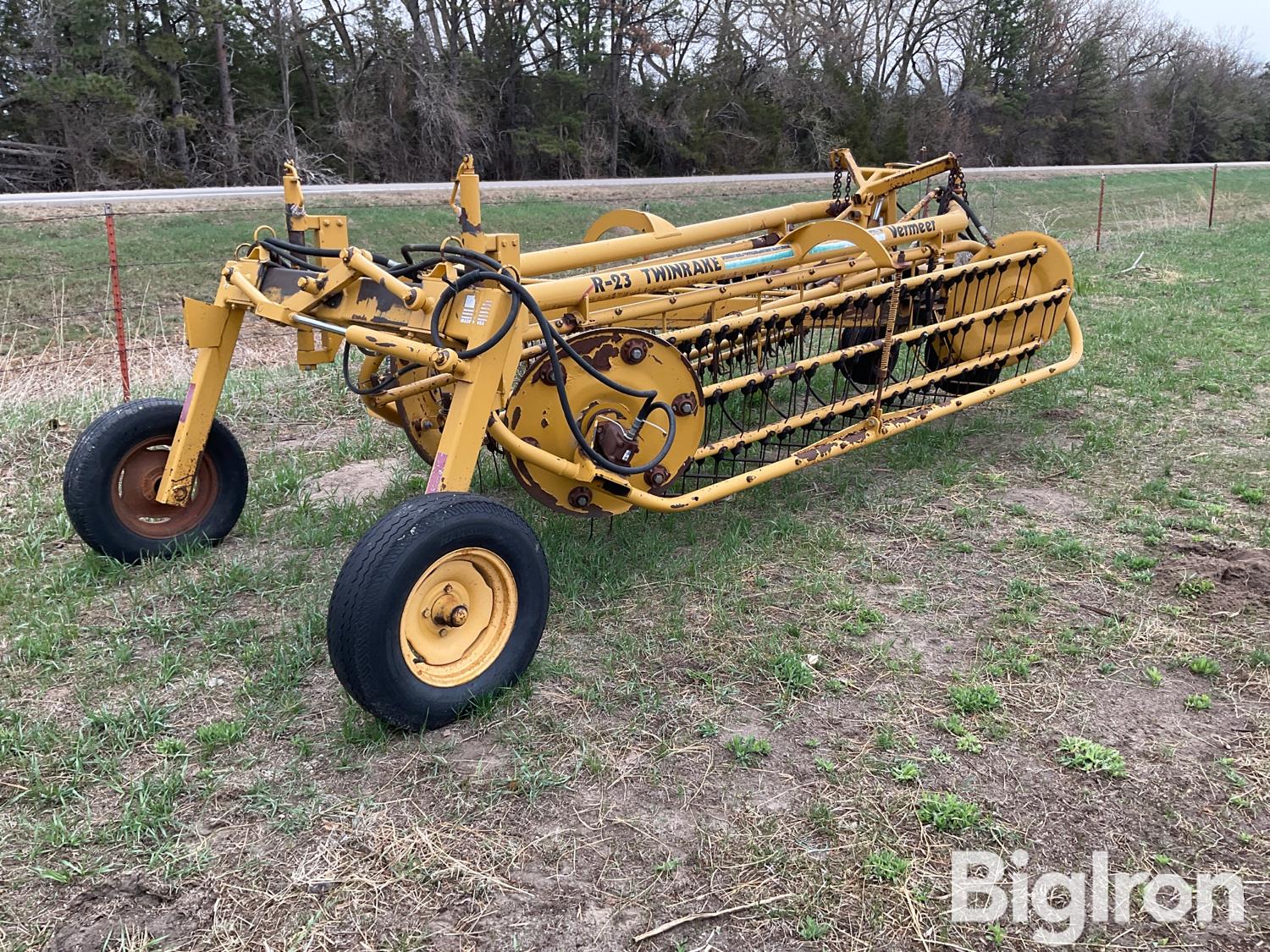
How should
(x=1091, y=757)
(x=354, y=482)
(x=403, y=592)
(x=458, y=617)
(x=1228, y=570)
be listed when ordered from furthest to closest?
(x=354, y=482), (x=1228, y=570), (x=458, y=617), (x=1091, y=757), (x=403, y=592)

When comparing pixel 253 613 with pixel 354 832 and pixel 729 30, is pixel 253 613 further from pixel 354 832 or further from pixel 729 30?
pixel 729 30

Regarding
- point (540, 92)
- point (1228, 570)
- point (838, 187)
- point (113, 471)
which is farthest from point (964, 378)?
point (540, 92)

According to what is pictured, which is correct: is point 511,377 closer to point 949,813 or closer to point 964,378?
point 949,813

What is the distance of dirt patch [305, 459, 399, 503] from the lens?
5.01 meters

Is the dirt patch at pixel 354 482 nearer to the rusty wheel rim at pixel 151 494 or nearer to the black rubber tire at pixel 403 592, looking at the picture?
the rusty wheel rim at pixel 151 494

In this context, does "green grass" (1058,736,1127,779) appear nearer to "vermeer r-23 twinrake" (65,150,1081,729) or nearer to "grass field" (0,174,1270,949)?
"grass field" (0,174,1270,949)

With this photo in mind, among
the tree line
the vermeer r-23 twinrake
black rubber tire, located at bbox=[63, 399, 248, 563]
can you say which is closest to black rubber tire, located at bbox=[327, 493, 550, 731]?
the vermeer r-23 twinrake

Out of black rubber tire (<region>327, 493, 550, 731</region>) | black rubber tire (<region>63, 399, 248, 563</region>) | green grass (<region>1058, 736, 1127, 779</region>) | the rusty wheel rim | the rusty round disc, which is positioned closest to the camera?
black rubber tire (<region>327, 493, 550, 731</region>)

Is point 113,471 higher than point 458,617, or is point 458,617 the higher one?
point 113,471

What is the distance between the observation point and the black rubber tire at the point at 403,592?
9.11ft

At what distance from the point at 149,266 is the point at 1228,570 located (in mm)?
13904

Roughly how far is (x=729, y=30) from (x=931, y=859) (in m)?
39.8

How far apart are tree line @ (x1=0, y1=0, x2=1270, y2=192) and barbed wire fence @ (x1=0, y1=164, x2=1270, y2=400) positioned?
898 cm

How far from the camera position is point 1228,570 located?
4074 millimetres
